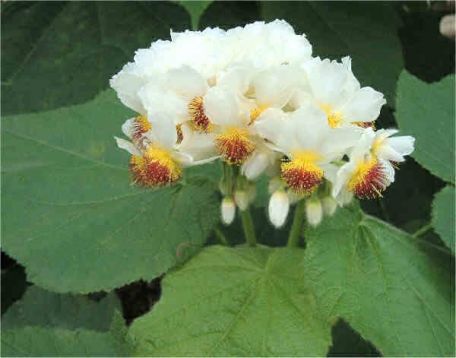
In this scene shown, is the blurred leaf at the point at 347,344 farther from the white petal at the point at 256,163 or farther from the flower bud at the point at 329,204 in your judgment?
the white petal at the point at 256,163

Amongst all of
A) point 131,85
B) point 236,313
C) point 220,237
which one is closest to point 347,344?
point 220,237

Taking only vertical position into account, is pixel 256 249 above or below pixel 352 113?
below

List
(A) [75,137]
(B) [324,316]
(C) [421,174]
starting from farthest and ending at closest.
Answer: (C) [421,174], (A) [75,137], (B) [324,316]

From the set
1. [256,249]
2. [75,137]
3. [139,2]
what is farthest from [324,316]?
[139,2]

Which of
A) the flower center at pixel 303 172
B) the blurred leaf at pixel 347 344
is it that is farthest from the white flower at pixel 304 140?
the blurred leaf at pixel 347 344

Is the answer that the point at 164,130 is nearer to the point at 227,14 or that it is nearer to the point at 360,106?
the point at 360,106

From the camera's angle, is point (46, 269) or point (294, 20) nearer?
point (46, 269)

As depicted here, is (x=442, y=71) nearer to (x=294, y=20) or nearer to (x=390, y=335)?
(x=294, y=20)
